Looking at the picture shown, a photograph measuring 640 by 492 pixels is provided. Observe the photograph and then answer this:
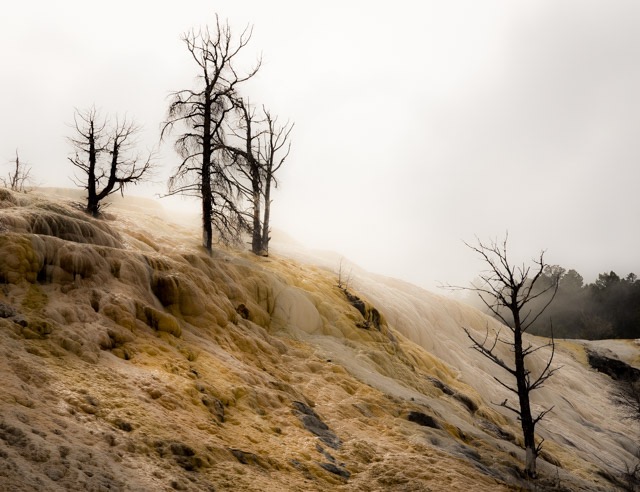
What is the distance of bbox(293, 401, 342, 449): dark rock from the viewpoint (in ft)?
29.8

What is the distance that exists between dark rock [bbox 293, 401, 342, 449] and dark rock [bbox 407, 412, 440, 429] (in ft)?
9.97

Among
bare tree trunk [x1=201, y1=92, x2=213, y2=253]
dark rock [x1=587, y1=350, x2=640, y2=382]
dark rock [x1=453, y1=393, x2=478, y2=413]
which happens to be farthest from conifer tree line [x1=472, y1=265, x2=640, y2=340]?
bare tree trunk [x1=201, y1=92, x2=213, y2=253]

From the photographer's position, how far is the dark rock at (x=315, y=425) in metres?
9.09

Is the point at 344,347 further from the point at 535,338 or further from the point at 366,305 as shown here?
the point at 535,338

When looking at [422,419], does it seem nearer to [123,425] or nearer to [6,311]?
[123,425]

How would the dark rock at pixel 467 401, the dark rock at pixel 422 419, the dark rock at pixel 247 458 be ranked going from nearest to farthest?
1. the dark rock at pixel 247 458
2. the dark rock at pixel 422 419
3. the dark rock at pixel 467 401

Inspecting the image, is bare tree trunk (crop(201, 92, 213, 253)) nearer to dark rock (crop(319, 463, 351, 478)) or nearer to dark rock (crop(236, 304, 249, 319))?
dark rock (crop(236, 304, 249, 319))

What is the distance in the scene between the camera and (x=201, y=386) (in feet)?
27.0

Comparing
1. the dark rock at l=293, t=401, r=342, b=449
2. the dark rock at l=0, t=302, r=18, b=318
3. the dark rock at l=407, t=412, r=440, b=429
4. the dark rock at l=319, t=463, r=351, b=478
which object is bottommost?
the dark rock at l=407, t=412, r=440, b=429

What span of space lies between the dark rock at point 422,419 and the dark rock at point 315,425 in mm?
3039

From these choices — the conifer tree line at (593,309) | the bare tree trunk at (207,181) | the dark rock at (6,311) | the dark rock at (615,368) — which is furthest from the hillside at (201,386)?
the conifer tree line at (593,309)

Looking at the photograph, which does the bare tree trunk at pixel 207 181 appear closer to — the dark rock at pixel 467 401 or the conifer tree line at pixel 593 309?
the dark rock at pixel 467 401

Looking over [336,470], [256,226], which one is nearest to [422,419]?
[336,470]

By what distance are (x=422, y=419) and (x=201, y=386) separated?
20.2 ft
